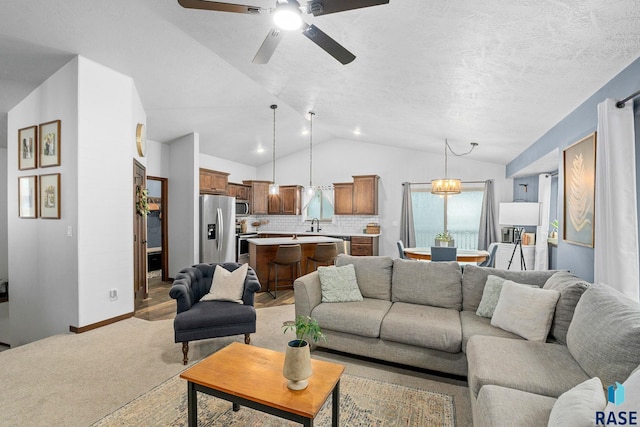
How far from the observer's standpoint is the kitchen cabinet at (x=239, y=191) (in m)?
7.49

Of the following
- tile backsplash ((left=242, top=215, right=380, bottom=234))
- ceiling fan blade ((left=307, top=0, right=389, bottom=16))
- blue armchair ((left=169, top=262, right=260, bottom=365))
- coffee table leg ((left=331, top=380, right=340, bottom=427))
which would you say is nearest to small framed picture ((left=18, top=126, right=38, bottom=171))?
blue armchair ((left=169, top=262, right=260, bottom=365))

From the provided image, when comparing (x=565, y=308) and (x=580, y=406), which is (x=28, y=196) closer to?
(x=580, y=406)

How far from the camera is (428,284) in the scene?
319 cm

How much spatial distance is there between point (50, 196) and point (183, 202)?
2.43 m

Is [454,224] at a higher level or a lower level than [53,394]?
higher

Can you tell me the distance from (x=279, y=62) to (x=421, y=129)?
2715mm

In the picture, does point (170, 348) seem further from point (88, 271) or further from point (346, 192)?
point (346, 192)

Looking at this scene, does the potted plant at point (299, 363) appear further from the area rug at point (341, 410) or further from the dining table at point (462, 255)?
the dining table at point (462, 255)

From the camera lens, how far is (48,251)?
3723mm

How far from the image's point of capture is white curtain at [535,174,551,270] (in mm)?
5195

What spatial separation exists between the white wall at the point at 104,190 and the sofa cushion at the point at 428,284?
3.33m

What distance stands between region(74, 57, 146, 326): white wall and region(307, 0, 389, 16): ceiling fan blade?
305 cm

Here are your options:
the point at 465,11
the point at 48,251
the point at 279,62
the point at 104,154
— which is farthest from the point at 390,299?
the point at 48,251

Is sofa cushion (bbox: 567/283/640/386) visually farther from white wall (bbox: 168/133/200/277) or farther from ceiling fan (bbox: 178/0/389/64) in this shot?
white wall (bbox: 168/133/200/277)
